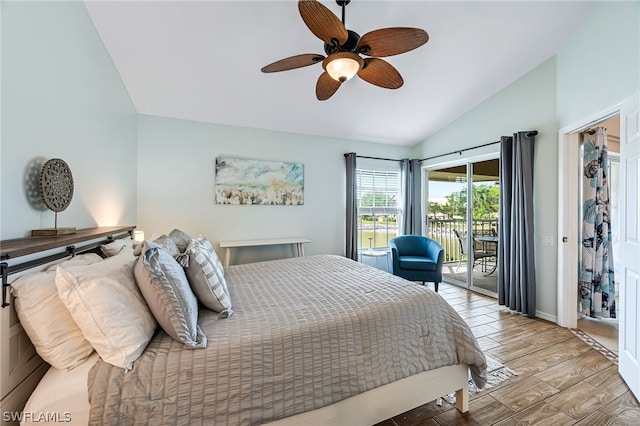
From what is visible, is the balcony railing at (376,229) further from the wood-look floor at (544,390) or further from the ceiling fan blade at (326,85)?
the ceiling fan blade at (326,85)

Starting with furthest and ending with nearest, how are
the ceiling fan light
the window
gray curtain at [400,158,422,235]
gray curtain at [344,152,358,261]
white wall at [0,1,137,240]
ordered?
1. gray curtain at [400,158,422,235]
2. the window
3. gray curtain at [344,152,358,261]
4. the ceiling fan light
5. white wall at [0,1,137,240]

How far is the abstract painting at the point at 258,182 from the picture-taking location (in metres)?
3.65

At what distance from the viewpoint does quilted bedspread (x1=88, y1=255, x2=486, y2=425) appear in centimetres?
101

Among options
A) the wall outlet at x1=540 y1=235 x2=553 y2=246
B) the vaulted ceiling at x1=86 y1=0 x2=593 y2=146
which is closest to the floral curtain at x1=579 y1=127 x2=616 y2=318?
the wall outlet at x1=540 y1=235 x2=553 y2=246

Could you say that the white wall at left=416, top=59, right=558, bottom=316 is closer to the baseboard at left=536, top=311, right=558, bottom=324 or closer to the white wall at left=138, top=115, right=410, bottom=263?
the baseboard at left=536, top=311, right=558, bottom=324

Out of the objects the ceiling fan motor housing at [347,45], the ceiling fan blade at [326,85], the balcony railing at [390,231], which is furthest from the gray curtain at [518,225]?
the ceiling fan motor housing at [347,45]

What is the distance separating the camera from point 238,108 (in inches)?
133

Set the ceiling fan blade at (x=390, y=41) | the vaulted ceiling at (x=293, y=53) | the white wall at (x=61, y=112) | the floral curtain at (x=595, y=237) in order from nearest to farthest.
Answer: the white wall at (x=61, y=112) < the ceiling fan blade at (x=390, y=41) < the vaulted ceiling at (x=293, y=53) < the floral curtain at (x=595, y=237)

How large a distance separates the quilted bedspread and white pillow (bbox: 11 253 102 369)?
0.50 feet

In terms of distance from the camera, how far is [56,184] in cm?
161

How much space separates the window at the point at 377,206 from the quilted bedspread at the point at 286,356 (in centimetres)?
279

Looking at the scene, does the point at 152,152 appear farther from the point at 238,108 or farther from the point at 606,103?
the point at 606,103

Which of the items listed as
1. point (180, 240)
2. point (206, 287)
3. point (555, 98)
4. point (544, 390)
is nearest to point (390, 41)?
point (206, 287)

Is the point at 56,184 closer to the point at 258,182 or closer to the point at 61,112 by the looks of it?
the point at 61,112
